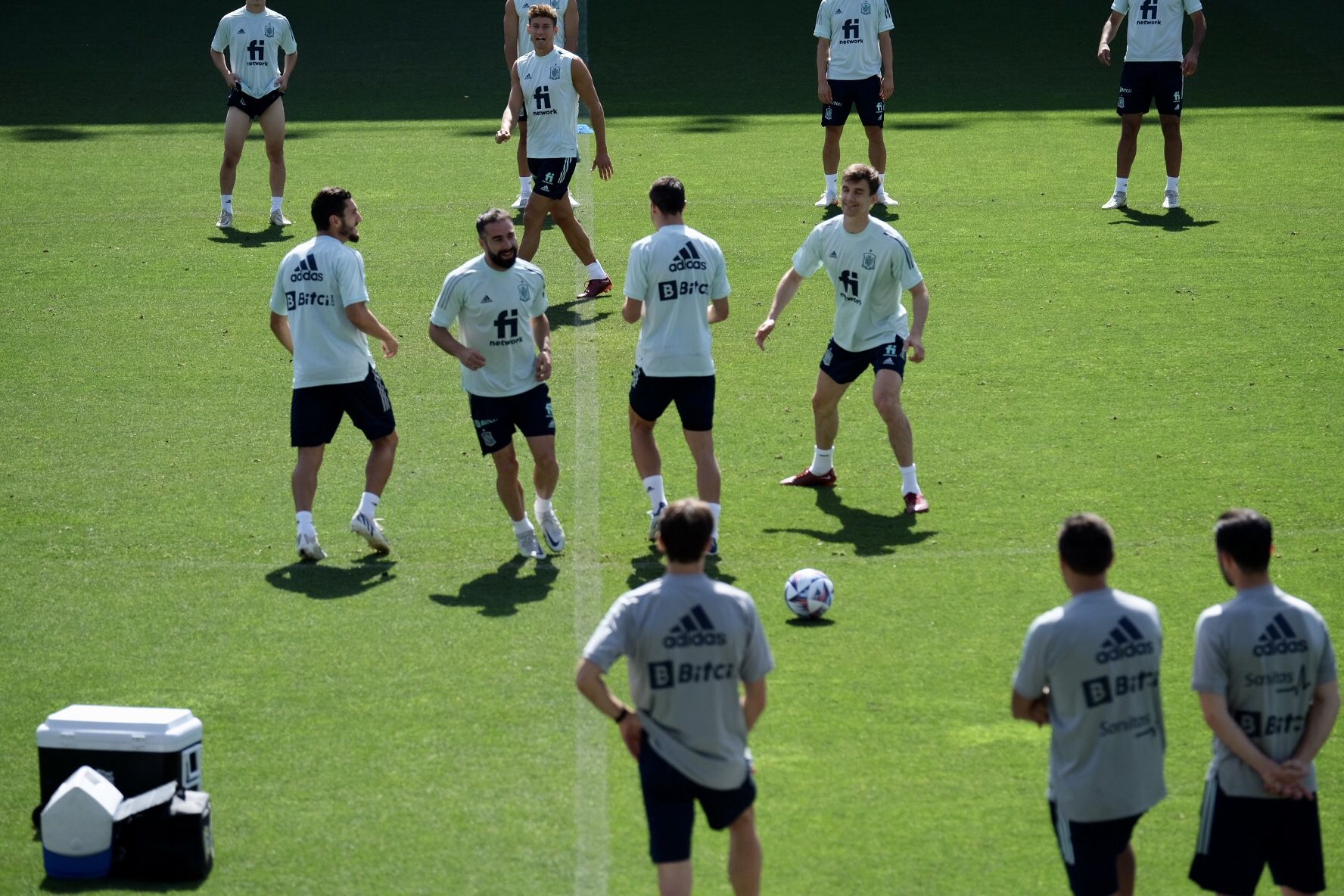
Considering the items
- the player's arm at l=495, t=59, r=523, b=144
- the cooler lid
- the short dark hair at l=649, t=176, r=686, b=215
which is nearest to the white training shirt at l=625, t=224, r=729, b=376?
the short dark hair at l=649, t=176, r=686, b=215

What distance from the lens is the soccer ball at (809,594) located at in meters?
8.06

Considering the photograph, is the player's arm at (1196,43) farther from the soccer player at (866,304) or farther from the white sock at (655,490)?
the white sock at (655,490)

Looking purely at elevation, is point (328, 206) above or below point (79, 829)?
above

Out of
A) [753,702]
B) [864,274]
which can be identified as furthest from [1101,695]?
[864,274]

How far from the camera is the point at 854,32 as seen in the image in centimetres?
1548

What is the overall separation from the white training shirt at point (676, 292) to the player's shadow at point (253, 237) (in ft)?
23.8

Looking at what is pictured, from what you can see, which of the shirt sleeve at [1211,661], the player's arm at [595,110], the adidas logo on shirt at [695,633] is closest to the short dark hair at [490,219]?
the adidas logo on shirt at [695,633]

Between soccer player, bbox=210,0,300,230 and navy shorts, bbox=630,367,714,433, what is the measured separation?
7.53 m

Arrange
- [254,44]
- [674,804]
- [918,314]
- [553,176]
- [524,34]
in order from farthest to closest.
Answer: [524,34] → [254,44] → [553,176] → [918,314] → [674,804]

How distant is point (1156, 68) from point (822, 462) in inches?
290

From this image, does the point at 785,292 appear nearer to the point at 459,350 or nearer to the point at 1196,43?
the point at 459,350

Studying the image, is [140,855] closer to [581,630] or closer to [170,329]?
[581,630]

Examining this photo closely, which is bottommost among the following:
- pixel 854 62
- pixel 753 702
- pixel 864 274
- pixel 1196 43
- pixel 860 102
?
pixel 753 702

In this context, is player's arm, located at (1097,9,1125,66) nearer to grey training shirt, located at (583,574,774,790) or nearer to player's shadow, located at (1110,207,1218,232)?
player's shadow, located at (1110,207,1218,232)
